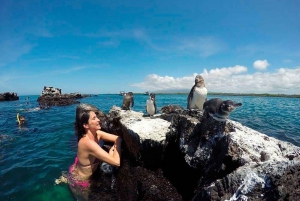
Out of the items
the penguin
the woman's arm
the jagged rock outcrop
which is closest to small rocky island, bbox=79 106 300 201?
the penguin

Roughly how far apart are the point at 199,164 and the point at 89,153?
10.4ft

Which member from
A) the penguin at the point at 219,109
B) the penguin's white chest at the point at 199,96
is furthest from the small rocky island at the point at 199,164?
the penguin's white chest at the point at 199,96

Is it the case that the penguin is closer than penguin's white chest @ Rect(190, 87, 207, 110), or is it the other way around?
the penguin

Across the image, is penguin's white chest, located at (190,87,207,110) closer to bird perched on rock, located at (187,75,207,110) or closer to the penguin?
bird perched on rock, located at (187,75,207,110)

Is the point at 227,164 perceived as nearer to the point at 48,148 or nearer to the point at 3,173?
the point at 3,173

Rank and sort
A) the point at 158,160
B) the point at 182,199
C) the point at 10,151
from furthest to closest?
1. the point at 10,151
2. the point at 158,160
3. the point at 182,199

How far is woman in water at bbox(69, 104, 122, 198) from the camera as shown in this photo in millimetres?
5207

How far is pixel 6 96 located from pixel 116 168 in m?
84.4

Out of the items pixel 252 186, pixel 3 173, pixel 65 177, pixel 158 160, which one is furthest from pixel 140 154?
pixel 3 173

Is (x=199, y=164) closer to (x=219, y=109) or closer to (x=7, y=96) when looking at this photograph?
(x=219, y=109)

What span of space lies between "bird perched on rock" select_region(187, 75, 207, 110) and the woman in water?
438 cm

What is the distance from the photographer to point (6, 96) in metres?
70.8

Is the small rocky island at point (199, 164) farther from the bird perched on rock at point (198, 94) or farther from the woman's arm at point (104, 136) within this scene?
the bird perched on rock at point (198, 94)

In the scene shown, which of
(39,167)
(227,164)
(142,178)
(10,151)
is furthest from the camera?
(10,151)
